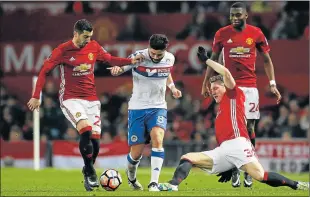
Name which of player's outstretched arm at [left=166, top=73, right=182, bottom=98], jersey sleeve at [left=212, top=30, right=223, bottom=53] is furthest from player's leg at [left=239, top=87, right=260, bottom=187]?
player's outstretched arm at [left=166, top=73, right=182, bottom=98]

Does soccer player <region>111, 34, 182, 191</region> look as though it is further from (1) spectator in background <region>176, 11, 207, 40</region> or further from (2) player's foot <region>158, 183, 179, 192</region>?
(1) spectator in background <region>176, 11, 207, 40</region>

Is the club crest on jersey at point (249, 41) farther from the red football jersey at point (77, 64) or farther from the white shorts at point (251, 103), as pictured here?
the red football jersey at point (77, 64)

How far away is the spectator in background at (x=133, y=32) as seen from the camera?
30791mm

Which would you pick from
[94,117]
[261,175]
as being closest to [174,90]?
[94,117]

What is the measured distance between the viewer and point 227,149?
16328 mm

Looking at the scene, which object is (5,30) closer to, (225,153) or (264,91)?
(264,91)

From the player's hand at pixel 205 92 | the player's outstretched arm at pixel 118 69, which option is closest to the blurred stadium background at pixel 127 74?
the player's hand at pixel 205 92

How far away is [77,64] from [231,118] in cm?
299

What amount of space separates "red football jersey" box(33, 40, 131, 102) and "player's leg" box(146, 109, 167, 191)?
995mm

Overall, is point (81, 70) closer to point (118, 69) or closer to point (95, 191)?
point (118, 69)

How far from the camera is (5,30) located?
1225 inches

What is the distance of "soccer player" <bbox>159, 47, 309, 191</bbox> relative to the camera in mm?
16250

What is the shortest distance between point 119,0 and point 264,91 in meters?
5.03

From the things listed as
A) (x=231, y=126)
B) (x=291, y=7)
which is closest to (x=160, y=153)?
(x=231, y=126)
